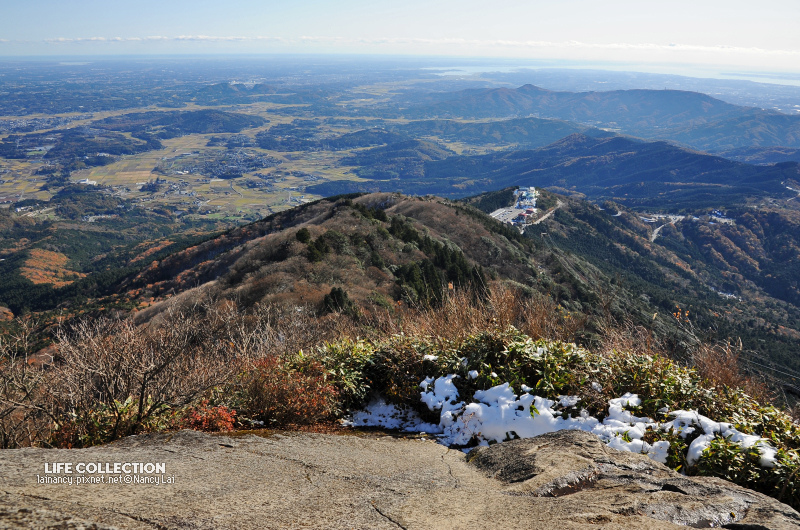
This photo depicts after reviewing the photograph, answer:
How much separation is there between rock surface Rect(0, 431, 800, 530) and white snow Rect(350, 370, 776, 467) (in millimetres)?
563

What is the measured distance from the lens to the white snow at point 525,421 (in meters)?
5.68

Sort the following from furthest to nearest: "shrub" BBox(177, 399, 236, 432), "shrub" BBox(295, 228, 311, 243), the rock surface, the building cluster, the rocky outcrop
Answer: the building cluster → "shrub" BBox(295, 228, 311, 243) → "shrub" BBox(177, 399, 236, 432) → the rocky outcrop → the rock surface

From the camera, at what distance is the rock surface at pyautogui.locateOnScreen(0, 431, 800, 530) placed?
352cm

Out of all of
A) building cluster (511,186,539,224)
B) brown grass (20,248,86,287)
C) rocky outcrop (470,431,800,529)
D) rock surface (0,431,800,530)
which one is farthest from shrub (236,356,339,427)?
building cluster (511,186,539,224)

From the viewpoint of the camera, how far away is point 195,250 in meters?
63.6

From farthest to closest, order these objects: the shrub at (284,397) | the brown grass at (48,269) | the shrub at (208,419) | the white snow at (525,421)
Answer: the brown grass at (48,269) < the shrub at (284,397) < the shrub at (208,419) < the white snow at (525,421)

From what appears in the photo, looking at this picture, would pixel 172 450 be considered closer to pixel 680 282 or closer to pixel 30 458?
pixel 30 458

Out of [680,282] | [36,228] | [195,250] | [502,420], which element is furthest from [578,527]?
[36,228]

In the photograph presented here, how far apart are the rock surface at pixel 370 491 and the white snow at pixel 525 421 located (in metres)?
0.56

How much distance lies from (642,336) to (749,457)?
15.7 feet

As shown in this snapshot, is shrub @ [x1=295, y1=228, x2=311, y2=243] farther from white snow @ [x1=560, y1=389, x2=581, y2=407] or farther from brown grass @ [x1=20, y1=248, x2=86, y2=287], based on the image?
brown grass @ [x1=20, y1=248, x2=86, y2=287]

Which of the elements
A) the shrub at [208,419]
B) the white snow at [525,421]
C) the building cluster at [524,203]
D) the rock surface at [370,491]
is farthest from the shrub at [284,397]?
the building cluster at [524,203]

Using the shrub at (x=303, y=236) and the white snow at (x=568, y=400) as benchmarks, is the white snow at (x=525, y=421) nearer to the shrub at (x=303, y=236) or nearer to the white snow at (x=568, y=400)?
the white snow at (x=568, y=400)

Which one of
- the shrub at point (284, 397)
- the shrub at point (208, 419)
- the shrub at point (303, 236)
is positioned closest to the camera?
the shrub at point (208, 419)
